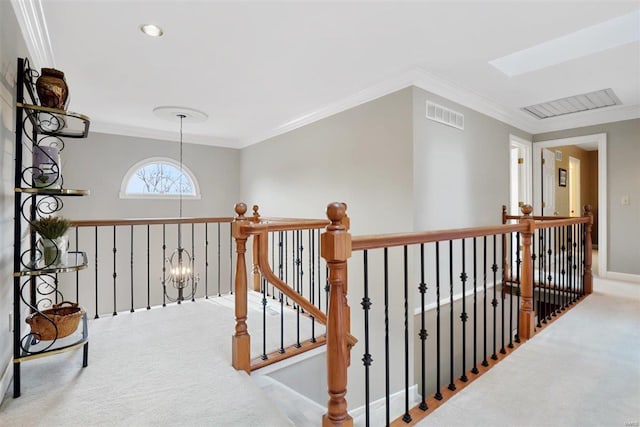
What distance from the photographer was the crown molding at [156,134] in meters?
4.93

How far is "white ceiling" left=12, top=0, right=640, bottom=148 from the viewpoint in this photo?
217cm

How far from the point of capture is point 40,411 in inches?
64.4

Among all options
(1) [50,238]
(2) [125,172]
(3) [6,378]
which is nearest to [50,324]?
(3) [6,378]

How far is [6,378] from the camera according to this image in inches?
68.8

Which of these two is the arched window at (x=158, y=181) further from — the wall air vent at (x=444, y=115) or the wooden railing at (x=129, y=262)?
the wall air vent at (x=444, y=115)

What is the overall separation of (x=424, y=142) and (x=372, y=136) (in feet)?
1.85

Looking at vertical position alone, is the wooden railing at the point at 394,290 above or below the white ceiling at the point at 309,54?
below

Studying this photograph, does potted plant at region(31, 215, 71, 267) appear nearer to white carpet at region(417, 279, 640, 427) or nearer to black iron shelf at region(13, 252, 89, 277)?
black iron shelf at region(13, 252, 89, 277)

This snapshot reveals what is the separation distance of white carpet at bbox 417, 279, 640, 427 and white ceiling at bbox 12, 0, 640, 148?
7.57ft

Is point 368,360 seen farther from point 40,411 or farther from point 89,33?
point 89,33

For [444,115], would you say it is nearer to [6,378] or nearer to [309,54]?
[309,54]

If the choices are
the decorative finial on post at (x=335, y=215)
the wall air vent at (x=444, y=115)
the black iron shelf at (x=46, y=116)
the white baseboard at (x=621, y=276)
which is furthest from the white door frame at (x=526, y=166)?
the black iron shelf at (x=46, y=116)

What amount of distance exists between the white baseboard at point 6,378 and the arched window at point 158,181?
3755mm

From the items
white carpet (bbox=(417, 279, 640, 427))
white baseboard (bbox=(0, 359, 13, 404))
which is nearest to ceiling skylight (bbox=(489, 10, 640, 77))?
white carpet (bbox=(417, 279, 640, 427))
